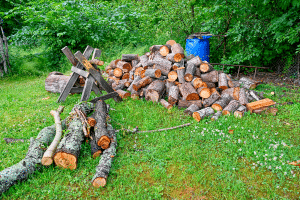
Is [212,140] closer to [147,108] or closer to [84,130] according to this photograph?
[147,108]

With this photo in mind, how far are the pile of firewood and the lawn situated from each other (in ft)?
1.17

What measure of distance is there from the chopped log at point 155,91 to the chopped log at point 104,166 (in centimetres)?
→ 229

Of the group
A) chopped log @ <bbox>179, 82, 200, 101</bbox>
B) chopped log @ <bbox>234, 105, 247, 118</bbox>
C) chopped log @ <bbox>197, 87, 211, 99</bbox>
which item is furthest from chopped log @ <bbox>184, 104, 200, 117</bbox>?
chopped log @ <bbox>234, 105, 247, 118</bbox>

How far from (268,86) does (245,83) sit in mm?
927

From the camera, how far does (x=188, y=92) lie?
529 cm

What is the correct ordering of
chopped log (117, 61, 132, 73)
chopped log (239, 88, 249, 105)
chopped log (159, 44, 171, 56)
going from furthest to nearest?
chopped log (117, 61, 132, 73), chopped log (159, 44, 171, 56), chopped log (239, 88, 249, 105)

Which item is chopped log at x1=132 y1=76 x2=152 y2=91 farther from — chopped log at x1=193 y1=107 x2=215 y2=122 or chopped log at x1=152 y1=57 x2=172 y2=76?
chopped log at x1=193 y1=107 x2=215 y2=122

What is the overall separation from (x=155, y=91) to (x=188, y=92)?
961 mm

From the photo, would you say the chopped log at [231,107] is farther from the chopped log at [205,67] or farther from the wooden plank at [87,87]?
the wooden plank at [87,87]

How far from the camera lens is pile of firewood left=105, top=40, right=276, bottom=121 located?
4.98m

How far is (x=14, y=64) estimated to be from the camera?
34.6 feet

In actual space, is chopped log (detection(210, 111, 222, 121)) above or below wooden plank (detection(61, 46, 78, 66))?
below

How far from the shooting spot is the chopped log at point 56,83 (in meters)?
6.89

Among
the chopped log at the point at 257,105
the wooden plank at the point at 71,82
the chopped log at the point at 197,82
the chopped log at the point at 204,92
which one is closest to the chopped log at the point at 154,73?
the chopped log at the point at 197,82
